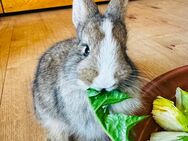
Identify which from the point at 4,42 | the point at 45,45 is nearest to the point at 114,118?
the point at 45,45

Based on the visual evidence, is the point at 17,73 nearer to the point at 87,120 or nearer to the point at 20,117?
the point at 20,117

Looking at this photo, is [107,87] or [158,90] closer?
[107,87]

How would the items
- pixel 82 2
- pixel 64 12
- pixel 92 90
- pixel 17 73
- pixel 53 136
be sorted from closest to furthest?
Result: pixel 92 90
pixel 82 2
pixel 53 136
pixel 17 73
pixel 64 12

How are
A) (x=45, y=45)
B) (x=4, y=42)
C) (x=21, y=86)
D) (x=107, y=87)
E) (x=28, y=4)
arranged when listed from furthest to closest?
(x=28, y=4) → (x=4, y=42) → (x=45, y=45) → (x=21, y=86) → (x=107, y=87)

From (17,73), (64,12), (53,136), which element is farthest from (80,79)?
(64,12)

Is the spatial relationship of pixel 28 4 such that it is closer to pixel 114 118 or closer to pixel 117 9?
pixel 117 9
